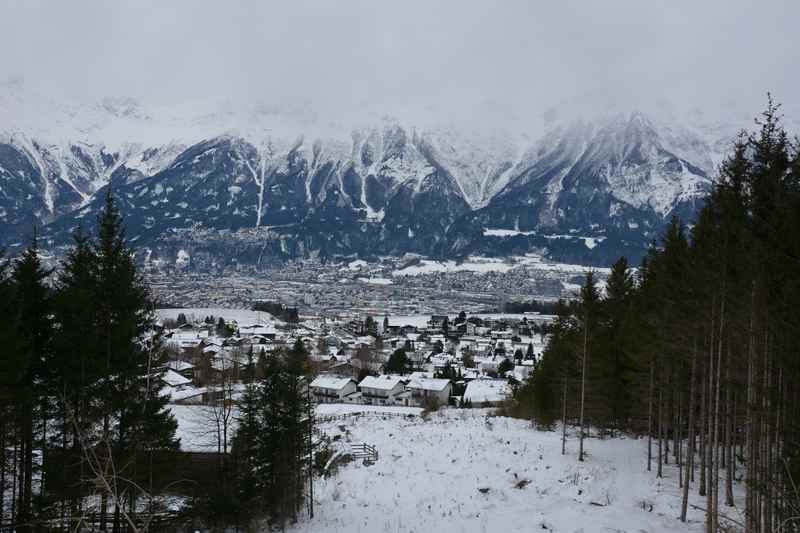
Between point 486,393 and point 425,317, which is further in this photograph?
point 425,317

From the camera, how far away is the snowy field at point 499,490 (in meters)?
16.4

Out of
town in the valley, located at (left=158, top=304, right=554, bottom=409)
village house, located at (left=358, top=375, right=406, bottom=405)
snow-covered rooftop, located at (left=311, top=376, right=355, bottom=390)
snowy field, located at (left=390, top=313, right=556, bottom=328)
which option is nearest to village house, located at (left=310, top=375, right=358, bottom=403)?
snow-covered rooftop, located at (left=311, top=376, right=355, bottom=390)

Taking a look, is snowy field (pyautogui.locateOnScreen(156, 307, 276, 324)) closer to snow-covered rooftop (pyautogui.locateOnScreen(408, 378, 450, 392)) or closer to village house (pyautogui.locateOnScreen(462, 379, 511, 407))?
snow-covered rooftop (pyautogui.locateOnScreen(408, 378, 450, 392))

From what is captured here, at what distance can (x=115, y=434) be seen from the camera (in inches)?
609

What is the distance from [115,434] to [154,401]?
1.38m

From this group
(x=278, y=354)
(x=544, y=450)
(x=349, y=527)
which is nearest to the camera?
(x=349, y=527)

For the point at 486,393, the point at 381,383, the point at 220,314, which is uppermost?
the point at 220,314

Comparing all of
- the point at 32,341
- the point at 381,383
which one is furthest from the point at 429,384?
the point at 32,341

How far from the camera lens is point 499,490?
19.4 metres

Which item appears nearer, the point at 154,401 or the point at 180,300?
the point at 154,401

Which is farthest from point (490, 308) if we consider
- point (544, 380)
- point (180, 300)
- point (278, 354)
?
point (278, 354)

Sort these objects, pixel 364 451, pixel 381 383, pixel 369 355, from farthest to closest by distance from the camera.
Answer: pixel 369 355 < pixel 381 383 < pixel 364 451

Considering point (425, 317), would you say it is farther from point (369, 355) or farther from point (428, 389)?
point (428, 389)

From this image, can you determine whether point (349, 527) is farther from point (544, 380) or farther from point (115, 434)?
point (544, 380)
